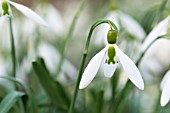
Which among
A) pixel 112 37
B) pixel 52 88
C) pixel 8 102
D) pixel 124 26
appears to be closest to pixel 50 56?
pixel 124 26

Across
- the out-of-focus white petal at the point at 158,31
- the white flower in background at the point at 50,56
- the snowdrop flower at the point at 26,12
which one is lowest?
the white flower in background at the point at 50,56

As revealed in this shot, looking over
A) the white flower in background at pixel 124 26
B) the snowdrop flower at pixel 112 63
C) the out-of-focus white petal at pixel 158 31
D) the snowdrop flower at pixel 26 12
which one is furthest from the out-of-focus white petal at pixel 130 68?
the white flower in background at pixel 124 26

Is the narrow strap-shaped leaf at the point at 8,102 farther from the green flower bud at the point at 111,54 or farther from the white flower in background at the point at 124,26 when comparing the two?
the white flower in background at the point at 124,26

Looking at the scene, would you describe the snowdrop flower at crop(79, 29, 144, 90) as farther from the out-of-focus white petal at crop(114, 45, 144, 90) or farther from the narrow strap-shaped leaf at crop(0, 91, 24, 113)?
the narrow strap-shaped leaf at crop(0, 91, 24, 113)

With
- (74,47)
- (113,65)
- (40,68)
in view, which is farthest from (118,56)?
(74,47)

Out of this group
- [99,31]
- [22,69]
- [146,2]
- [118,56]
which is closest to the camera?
[118,56]

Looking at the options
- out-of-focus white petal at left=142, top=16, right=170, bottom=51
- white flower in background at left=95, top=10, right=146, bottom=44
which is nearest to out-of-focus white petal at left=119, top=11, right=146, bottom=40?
white flower in background at left=95, top=10, right=146, bottom=44

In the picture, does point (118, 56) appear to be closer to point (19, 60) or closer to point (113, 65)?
Result: point (113, 65)
